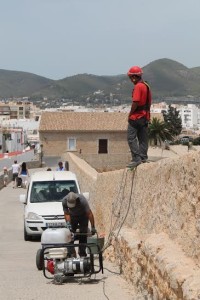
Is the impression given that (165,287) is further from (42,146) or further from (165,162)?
(42,146)

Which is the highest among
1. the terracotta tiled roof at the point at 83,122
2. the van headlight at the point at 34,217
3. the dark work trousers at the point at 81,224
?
the dark work trousers at the point at 81,224

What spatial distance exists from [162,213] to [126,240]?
1692 mm

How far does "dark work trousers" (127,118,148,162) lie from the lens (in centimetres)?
1089

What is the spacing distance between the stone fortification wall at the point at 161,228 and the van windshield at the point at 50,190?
196 inches

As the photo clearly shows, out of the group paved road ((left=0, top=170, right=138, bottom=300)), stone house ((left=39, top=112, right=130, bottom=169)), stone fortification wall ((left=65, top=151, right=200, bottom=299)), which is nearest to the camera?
stone fortification wall ((left=65, top=151, right=200, bottom=299))

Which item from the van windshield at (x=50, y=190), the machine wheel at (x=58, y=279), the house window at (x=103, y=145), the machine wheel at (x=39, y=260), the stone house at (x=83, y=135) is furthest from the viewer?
the house window at (x=103, y=145)

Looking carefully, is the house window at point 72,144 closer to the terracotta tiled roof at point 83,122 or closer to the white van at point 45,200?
the terracotta tiled roof at point 83,122

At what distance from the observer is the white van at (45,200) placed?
52.1 ft

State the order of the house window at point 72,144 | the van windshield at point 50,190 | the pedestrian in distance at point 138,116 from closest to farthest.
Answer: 1. the pedestrian in distance at point 138,116
2. the van windshield at point 50,190
3. the house window at point 72,144

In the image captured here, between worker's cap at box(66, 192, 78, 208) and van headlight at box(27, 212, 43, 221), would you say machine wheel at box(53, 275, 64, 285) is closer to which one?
worker's cap at box(66, 192, 78, 208)

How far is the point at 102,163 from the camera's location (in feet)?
212

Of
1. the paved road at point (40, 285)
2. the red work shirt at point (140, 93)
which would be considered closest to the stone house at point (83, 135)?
the paved road at point (40, 285)

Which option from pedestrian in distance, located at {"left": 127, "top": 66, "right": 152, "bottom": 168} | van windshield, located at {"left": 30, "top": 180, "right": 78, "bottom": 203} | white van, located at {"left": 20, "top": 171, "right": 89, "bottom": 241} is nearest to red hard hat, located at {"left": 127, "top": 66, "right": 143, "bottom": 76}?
pedestrian in distance, located at {"left": 127, "top": 66, "right": 152, "bottom": 168}

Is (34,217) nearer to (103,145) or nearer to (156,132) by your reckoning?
(103,145)
